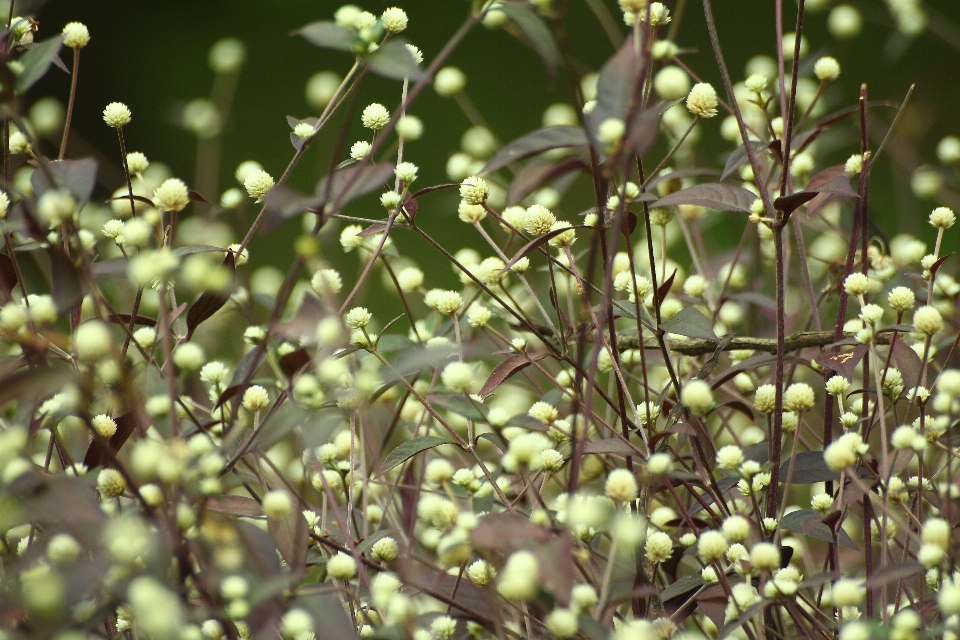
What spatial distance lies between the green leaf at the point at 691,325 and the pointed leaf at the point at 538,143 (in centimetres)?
16

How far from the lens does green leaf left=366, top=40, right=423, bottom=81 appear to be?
→ 0.38m

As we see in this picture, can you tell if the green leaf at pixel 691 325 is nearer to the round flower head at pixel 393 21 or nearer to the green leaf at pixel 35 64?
the round flower head at pixel 393 21

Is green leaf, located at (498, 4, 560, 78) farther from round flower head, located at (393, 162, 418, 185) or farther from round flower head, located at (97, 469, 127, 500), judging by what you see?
round flower head, located at (97, 469, 127, 500)

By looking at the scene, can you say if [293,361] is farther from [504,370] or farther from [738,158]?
[738,158]

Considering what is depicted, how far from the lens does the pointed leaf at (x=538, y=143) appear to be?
0.38 metres

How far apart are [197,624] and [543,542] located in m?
0.18

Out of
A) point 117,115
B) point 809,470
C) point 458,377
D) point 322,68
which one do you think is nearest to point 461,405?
point 458,377

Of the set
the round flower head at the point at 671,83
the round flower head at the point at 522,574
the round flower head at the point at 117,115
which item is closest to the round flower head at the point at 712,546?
the round flower head at the point at 522,574

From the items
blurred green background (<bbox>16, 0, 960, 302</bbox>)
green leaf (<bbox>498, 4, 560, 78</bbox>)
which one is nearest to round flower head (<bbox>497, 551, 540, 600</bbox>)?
green leaf (<bbox>498, 4, 560, 78</bbox>)

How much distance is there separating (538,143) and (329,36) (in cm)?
11

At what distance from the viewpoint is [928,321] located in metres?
0.50

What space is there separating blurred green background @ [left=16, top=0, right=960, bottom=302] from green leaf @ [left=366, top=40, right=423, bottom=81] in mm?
1400

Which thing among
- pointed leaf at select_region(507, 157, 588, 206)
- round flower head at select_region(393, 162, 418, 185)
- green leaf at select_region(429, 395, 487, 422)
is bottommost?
green leaf at select_region(429, 395, 487, 422)

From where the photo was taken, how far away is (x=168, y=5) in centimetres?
230
